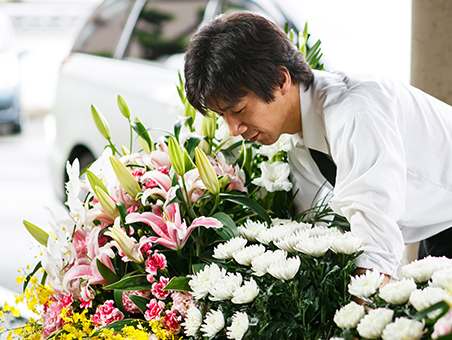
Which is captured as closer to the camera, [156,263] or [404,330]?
[404,330]

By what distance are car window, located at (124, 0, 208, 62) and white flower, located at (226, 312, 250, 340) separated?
2274 mm

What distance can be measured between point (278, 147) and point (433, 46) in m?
0.83

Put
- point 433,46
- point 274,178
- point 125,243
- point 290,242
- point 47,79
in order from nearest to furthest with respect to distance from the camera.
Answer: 1. point 290,242
2. point 125,243
3. point 274,178
4. point 433,46
5. point 47,79

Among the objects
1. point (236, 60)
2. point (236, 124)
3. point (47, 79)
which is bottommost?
point (47, 79)

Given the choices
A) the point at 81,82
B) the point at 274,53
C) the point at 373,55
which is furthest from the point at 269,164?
the point at 81,82

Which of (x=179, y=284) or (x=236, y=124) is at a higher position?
(x=236, y=124)

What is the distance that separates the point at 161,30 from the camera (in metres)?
3.05

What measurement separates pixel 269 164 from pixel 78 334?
62 cm

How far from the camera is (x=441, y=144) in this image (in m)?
1.26

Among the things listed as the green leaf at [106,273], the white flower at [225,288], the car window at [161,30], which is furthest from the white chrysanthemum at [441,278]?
the car window at [161,30]

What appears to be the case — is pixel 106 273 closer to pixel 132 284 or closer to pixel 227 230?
pixel 132 284

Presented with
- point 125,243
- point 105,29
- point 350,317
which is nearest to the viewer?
point 350,317

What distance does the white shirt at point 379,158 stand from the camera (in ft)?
3.33

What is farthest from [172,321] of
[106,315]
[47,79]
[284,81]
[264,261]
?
[47,79]
